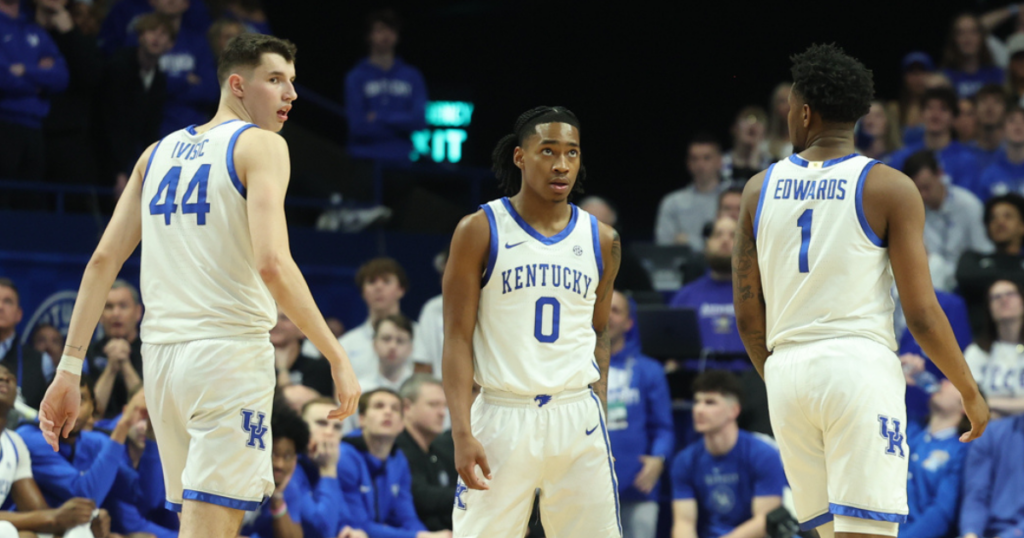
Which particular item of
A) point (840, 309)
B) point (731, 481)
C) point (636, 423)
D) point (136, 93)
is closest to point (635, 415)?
point (636, 423)

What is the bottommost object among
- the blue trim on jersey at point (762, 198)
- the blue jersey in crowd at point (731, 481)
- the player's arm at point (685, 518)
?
the player's arm at point (685, 518)

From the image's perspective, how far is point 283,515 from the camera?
7.83 m

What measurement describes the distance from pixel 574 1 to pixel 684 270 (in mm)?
6840

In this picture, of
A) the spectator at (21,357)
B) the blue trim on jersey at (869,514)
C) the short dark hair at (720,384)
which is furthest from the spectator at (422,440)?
the blue trim on jersey at (869,514)

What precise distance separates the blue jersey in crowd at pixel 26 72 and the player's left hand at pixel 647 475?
593 cm

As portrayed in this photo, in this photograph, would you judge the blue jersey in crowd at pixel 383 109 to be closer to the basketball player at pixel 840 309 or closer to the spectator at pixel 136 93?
the spectator at pixel 136 93

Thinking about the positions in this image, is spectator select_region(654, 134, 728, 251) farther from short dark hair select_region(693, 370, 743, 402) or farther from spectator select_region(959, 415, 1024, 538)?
spectator select_region(959, 415, 1024, 538)

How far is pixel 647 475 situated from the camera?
8.68 m

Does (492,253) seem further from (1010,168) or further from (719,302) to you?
(1010,168)

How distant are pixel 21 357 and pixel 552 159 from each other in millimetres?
4874

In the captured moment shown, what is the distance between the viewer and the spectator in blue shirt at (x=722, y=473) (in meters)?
8.50

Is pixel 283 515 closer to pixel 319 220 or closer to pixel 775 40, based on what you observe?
pixel 319 220

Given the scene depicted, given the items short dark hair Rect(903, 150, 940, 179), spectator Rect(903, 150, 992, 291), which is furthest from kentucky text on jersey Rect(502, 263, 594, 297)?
spectator Rect(903, 150, 992, 291)

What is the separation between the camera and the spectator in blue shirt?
8.50 meters
